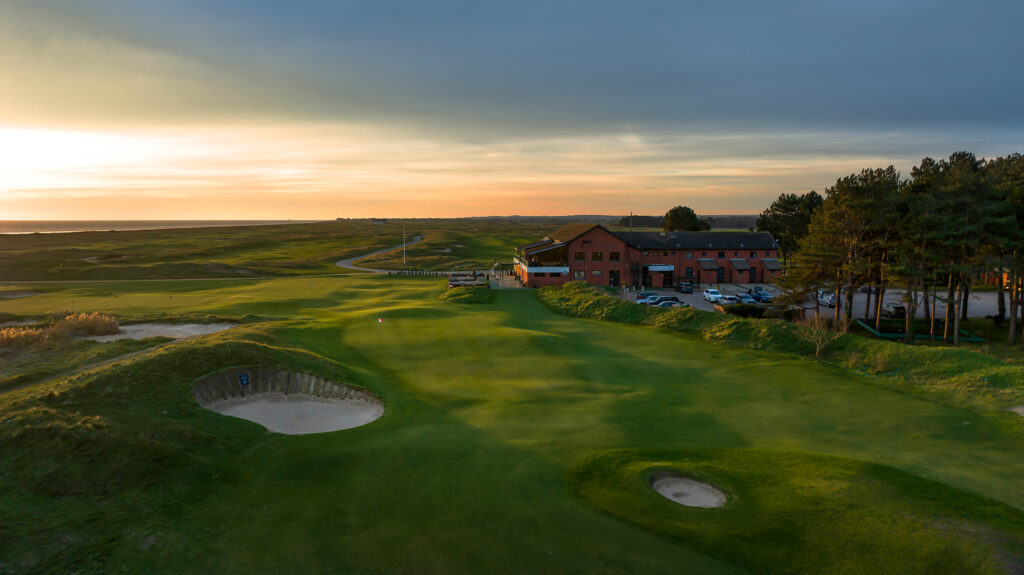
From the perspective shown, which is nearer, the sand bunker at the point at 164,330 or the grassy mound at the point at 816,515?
the grassy mound at the point at 816,515

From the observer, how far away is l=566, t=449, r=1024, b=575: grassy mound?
10648 mm

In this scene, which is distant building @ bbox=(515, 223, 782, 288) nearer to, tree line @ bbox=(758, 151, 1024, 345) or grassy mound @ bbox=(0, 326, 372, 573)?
tree line @ bbox=(758, 151, 1024, 345)

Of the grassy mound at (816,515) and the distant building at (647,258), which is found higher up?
the distant building at (647,258)

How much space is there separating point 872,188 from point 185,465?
50.8 m

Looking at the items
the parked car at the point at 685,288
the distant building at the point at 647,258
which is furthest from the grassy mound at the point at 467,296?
the parked car at the point at 685,288

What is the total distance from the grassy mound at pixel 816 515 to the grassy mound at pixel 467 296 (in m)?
40.8

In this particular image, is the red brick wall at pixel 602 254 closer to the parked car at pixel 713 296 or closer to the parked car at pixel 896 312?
the parked car at pixel 713 296

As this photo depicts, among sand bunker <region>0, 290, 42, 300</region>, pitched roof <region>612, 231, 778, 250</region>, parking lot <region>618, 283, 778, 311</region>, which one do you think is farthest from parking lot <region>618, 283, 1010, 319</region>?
sand bunker <region>0, 290, 42, 300</region>

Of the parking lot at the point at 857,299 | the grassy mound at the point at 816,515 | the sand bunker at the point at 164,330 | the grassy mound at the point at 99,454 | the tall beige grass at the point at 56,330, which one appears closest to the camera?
the grassy mound at the point at 816,515

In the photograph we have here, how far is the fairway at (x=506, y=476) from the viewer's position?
10.8 metres

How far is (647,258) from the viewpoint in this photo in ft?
256

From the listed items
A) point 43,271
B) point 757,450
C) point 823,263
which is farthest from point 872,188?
point 43,271

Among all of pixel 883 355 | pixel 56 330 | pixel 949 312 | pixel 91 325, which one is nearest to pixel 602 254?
pixel 949 312

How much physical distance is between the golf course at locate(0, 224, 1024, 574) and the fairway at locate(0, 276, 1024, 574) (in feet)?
0.22
